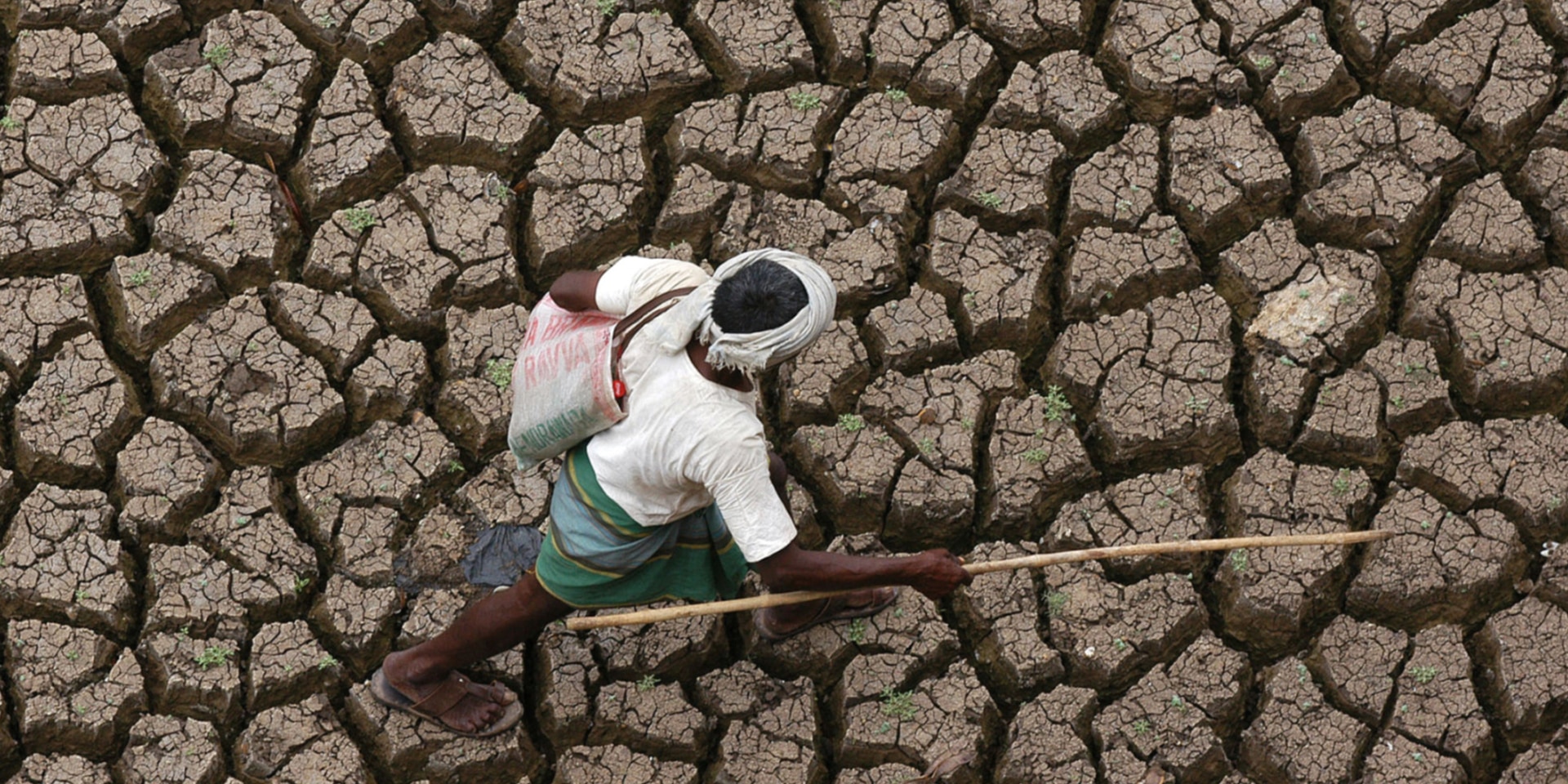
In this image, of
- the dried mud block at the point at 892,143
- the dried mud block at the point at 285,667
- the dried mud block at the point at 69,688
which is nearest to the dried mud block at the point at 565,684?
the dried mud block at the point at 285,667

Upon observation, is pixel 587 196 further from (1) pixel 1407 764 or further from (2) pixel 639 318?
(1) pixel 1407 764

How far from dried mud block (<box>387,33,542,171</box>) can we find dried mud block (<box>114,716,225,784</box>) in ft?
5.37

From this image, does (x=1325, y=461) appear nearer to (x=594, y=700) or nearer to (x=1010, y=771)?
(x=1010, y=771)

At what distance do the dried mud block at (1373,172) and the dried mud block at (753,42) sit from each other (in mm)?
1395

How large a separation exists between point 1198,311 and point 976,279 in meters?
0.57

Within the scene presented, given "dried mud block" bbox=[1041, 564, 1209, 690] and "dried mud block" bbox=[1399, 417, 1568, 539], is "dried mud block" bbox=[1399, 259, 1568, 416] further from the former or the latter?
"dried mud block" bbox=[1041, 564, 1209, 690]

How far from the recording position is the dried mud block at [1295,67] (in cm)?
483

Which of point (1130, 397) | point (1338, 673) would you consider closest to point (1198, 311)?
point (1130, 397)

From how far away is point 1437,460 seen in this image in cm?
435

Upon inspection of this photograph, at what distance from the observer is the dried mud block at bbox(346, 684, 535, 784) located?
4109 mm

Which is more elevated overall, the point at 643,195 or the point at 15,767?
the point at 643,195

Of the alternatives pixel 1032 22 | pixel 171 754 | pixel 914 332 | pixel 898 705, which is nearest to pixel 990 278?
pixel 914 332

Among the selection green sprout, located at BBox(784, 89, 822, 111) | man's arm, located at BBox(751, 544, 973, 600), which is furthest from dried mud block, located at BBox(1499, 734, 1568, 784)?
green sprout, located at BBox(784, 89, 822, 111)

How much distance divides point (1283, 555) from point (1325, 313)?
0.69 m
